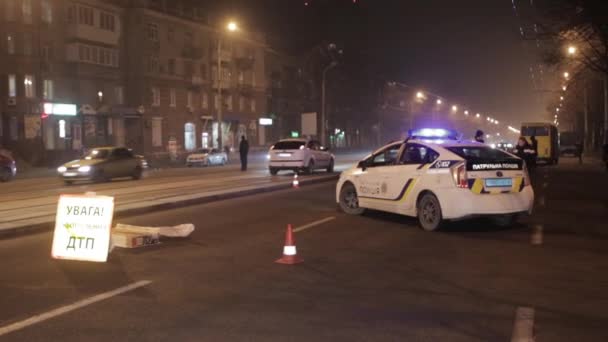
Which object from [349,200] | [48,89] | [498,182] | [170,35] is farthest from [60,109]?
[498,182]

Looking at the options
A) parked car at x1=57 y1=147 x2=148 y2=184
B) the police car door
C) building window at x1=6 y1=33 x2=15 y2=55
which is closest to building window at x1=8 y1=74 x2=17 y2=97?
building window at x1=6 y1=33 x2=15 y2=55

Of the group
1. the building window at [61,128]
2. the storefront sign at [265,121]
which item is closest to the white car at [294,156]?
the building window at [61,128]

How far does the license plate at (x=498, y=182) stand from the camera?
10.7 m

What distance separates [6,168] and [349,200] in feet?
65.7

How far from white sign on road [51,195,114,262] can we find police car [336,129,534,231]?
5470 mm

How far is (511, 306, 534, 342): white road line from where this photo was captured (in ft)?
17.4

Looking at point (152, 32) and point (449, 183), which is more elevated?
point (152, 32)

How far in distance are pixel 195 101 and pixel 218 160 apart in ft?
65.8

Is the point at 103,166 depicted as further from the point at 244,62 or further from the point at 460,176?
the point at 244,62

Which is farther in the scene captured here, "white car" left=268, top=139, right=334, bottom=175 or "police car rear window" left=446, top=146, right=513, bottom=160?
"white car" left=268, top=139, right=334, bottom=175

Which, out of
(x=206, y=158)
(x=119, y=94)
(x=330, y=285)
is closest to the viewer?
(x=330, y=285)

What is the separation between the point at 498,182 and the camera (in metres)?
10.8

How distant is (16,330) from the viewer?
5.48 m

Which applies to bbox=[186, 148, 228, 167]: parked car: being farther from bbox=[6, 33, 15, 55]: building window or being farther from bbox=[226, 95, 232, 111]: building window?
bbox=[226, 95, 232, 111]: building window
